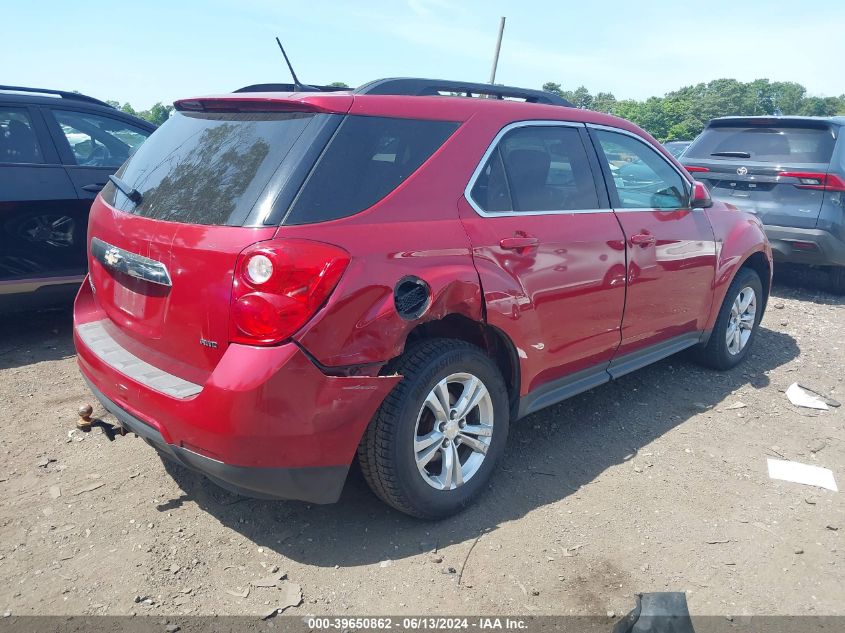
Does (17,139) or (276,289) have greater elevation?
(17,139)

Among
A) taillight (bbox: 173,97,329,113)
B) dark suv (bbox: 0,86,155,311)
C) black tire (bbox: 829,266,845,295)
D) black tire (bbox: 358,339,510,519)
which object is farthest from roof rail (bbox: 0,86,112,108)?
black tire (bbox: 829,266,845,295)

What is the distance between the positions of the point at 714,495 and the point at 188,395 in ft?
8.21

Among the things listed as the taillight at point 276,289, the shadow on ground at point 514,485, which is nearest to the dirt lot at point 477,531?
the shadow on ground at point 514,485

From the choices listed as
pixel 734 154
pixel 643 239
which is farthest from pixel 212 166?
pixel 734 154

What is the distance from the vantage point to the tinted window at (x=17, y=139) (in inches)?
189

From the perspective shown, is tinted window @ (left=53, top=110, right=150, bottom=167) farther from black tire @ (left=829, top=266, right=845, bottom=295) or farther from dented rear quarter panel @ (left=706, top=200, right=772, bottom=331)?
black tire @ (left=829, top=266, right=845, bottom=295)

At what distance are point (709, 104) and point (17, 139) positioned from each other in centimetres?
9376

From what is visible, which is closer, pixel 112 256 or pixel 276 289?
pixel 276 289

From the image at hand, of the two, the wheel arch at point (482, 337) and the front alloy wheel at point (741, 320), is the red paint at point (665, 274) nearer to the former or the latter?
the front alloy wheel at point (741, 320)

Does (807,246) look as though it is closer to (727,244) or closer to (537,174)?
(727,244)

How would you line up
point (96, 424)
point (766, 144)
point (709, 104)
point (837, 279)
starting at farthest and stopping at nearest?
1. point (709, 104)
2. point (837, 279)
3. point (766, 144)
4. point (96, 424)

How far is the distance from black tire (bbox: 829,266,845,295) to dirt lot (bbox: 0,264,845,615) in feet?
12.9

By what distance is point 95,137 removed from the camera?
5.31 m

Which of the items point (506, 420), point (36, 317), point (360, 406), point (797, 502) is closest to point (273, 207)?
point (360, 406)
